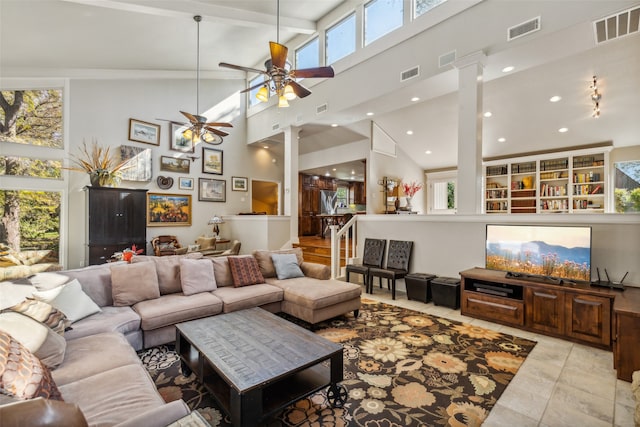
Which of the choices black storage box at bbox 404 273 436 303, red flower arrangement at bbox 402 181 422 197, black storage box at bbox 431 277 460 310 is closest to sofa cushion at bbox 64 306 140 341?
black storage box at bbox 404 273 436 303

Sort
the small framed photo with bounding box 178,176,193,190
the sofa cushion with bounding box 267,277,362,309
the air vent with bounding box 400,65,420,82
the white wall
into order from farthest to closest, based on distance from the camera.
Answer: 1. the small framed photo with bounding box 178,176,193,190
2. the white wall
3. the air vent with bounding box 400,65,420,82
4. the sofa cushion with bounding box 267,277,362,309

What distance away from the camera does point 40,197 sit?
18.3ft

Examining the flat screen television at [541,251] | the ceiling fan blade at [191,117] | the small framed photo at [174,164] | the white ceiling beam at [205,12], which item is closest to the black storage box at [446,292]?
the flat screen television at [541,251]

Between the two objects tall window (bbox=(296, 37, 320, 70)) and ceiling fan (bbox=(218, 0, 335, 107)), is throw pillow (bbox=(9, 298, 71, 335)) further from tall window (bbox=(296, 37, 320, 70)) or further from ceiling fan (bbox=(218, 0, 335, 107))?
tall window (bbox=(296, 37, 320, 70))

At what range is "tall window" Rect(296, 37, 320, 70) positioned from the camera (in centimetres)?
650

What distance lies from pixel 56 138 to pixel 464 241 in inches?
307

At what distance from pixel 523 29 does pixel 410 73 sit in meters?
1.51

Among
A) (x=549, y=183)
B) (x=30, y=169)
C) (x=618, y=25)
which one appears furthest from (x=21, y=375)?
(x=549, y=183)

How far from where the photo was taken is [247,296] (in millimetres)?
3328

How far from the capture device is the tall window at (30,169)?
524cm

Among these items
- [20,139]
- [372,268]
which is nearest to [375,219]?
[372,268]

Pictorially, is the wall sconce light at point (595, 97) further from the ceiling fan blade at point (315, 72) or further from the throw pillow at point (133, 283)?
the throw pillow at point (133, 283)

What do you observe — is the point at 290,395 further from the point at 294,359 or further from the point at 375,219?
the point at 375,219

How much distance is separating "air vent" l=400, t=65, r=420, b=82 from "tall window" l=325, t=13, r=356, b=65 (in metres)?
1.42
